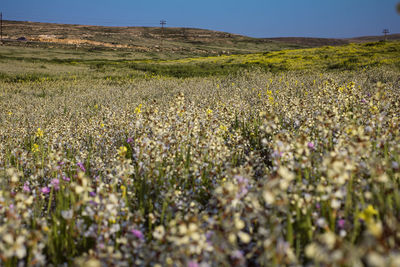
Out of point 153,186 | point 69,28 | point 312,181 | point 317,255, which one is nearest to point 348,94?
point 312,181

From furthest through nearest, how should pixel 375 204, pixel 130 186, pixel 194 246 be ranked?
pixel 130 186, pixel 375 204, pixel 194 246

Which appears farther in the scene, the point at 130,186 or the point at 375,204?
the point at 130,186

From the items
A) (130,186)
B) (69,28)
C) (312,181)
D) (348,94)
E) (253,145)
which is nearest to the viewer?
(312,181)

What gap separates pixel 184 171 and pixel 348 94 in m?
3.92

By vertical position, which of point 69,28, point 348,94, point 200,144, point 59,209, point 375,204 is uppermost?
point 69,28

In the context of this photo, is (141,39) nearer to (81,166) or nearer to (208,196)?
(81,166)

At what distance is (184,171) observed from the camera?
3170 millimetres

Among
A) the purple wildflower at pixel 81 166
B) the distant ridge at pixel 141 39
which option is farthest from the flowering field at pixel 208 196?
the distant ridge at pixel 141 39

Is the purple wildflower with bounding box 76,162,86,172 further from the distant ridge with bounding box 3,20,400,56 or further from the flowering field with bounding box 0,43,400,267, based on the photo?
the distant ridge with bounding box 3,20,400,56

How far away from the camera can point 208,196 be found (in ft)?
10.1

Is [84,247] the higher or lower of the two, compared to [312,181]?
lower

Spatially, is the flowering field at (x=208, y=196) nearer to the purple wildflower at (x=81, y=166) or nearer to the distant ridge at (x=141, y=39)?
the purple wildflower at (x=81, y=166)

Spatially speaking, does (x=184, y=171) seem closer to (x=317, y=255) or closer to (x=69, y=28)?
(x=317, y=255)

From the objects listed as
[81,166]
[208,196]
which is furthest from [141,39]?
[208,196]
